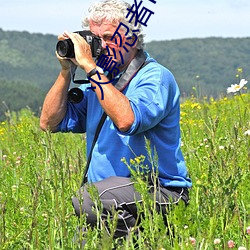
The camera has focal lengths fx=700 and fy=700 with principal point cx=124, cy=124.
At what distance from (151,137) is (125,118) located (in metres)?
0.37

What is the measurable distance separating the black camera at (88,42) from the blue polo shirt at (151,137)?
253 mm

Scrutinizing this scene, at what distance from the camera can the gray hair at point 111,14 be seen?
3.51 m

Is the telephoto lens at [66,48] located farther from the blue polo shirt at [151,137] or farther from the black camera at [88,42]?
the blue polo shirt at [151,137]

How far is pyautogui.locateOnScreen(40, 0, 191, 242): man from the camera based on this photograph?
3.25m

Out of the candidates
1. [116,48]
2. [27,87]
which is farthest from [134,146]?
[27,87]

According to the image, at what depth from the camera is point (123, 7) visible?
11.7 ft

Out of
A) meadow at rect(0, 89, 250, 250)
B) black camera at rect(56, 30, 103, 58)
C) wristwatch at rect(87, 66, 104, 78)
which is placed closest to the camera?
meadow at rect(0, 89, 250, 250)

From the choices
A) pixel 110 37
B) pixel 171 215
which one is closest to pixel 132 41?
pixel 110 37

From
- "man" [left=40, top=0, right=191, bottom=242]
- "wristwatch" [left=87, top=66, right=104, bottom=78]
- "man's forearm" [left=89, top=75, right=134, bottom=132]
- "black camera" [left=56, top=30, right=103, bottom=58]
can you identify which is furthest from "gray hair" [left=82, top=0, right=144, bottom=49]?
"man's forearm" [left=89, top=75, right=134, bottom=132]

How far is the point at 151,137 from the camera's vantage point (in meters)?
3.49

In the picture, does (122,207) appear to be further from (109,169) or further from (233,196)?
(233,196)

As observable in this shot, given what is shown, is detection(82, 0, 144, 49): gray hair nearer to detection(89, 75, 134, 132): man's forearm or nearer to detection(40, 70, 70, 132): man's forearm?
detection(40, 70, 70, 132): man's forearm

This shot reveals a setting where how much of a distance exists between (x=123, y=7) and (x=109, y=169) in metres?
0.83

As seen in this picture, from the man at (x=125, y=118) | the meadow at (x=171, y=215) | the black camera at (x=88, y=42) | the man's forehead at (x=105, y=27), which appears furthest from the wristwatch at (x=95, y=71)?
the meadow at (x=171, y=215)
